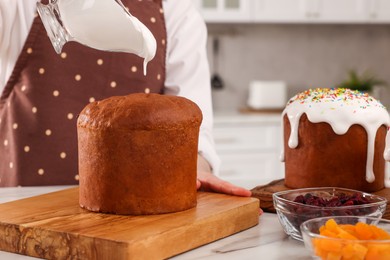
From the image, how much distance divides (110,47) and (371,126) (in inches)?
22.4

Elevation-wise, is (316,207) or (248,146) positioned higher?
(316,207)

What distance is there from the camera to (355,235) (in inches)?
40.3

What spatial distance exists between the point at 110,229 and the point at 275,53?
138 inches

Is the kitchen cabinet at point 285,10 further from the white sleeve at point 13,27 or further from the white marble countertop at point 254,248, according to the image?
the white marble countertop at point 254,248

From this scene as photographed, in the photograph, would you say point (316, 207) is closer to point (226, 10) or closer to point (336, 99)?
point (336, 99)

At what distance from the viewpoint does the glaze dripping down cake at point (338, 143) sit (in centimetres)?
146

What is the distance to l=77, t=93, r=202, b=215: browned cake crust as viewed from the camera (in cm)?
121

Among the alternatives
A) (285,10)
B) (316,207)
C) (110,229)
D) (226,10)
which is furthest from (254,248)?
(285,10)

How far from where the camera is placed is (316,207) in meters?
1.15

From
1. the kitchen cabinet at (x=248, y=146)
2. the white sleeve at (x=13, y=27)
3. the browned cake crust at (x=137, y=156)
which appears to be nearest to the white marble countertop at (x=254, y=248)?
the browned cake crust at (x=137, y=156)

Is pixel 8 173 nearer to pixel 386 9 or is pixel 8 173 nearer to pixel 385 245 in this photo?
pixel 385 245

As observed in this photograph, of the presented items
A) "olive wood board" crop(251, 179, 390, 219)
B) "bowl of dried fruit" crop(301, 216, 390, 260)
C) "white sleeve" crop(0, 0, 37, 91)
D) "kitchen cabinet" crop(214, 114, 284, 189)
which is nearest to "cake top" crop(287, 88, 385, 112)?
"olive wood board" crop(251, 179, 390, 219)

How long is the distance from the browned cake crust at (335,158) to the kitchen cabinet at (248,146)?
2316 mm

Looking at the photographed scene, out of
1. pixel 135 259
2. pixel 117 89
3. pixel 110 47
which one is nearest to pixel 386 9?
pixel 117 89
